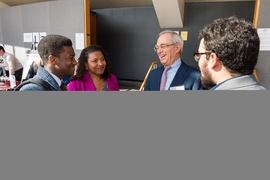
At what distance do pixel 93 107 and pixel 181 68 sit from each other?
1.33 m

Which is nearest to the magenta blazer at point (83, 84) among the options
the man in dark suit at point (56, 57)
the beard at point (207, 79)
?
the man in dark suit at point (56, 57)

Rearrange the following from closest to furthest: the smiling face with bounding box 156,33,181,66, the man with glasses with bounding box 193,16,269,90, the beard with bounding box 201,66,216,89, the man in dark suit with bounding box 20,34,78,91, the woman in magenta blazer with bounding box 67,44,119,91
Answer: the man with glasses with bounding box 193,16,269,90 < the beard with bounding box 201,66,216,89 < the man in dark suit with bounding box 20,34,78,91 < the smiling face with bounding box 156,33,181,66 < the woman in magenta blazer with bounding box 67,44,119,91

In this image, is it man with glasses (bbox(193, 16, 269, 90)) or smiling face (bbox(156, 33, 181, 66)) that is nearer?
man with glasses (bbox(193, 16, 269, 90))

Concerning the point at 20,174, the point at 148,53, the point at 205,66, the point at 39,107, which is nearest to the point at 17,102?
the point at 39,107

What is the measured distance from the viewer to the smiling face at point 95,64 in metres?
1.83

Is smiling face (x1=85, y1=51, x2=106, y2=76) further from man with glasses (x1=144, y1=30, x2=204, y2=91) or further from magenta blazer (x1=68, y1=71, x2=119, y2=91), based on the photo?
man with glasses (x1=144, y1=30, x2=204, y2=91)

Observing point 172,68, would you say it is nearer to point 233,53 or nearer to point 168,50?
point 168,50

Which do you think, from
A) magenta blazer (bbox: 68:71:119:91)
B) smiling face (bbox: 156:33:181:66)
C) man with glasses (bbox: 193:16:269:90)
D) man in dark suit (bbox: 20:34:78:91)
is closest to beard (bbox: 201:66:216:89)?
man with glasses (bbox: 193:16:269:90)

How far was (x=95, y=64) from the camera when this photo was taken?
1825 mm

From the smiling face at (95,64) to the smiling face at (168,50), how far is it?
22.7 inches

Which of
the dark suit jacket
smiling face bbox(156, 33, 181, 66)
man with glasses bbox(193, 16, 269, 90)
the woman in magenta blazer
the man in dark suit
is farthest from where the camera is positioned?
the woman in magenta blazer

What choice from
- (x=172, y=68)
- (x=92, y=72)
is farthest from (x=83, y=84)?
(x=172, y=68)

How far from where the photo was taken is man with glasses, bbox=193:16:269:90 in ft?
2.57

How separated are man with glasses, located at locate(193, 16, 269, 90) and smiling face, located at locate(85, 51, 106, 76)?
45.8 inches
